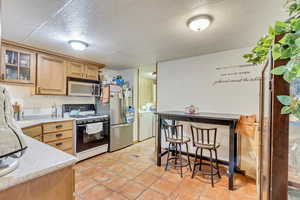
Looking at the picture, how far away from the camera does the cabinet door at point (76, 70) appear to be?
3.05 meters

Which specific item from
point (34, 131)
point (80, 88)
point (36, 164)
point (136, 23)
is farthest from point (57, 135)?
point (136, 23)

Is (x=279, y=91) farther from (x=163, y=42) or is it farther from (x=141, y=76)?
(x=141, y=76)

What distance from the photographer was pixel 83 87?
130 inches

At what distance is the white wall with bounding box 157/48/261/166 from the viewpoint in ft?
8.10

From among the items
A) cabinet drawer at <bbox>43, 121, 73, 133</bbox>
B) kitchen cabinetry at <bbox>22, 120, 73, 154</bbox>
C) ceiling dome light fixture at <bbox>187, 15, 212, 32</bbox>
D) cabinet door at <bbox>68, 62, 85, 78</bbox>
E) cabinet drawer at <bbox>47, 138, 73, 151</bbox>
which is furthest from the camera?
cabinet door at <bbox>68, 62, 85, 78</bbox>

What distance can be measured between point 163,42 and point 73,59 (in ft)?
7.04

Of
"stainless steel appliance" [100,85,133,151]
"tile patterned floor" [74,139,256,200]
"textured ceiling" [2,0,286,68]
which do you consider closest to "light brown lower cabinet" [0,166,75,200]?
"tile patterned floor" [74,139,256,200]

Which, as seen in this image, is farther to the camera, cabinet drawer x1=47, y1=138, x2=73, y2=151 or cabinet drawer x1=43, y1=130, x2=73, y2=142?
cabinet drawer x1=47, y1=138, x2=73, y2=151

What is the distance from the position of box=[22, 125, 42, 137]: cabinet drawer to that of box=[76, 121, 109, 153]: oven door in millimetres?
619

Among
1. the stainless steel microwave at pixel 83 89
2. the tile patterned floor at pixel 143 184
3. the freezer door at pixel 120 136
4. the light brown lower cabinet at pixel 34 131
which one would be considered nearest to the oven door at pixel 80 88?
the stainless steel microwave at pixel 83 89

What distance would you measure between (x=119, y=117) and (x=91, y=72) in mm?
1373

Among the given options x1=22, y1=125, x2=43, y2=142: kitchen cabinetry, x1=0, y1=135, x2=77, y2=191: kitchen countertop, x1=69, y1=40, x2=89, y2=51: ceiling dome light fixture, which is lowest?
x1=22, y1=125, x2=43, y2=142: kitchen cabinetry

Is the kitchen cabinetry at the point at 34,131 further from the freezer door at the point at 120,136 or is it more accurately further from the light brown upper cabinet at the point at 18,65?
the freezer door at the point at 120,136

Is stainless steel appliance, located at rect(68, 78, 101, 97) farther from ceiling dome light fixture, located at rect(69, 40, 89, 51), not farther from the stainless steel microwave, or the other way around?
ceiling dome light fixture, located at rect(69, 40, 89, 51)
